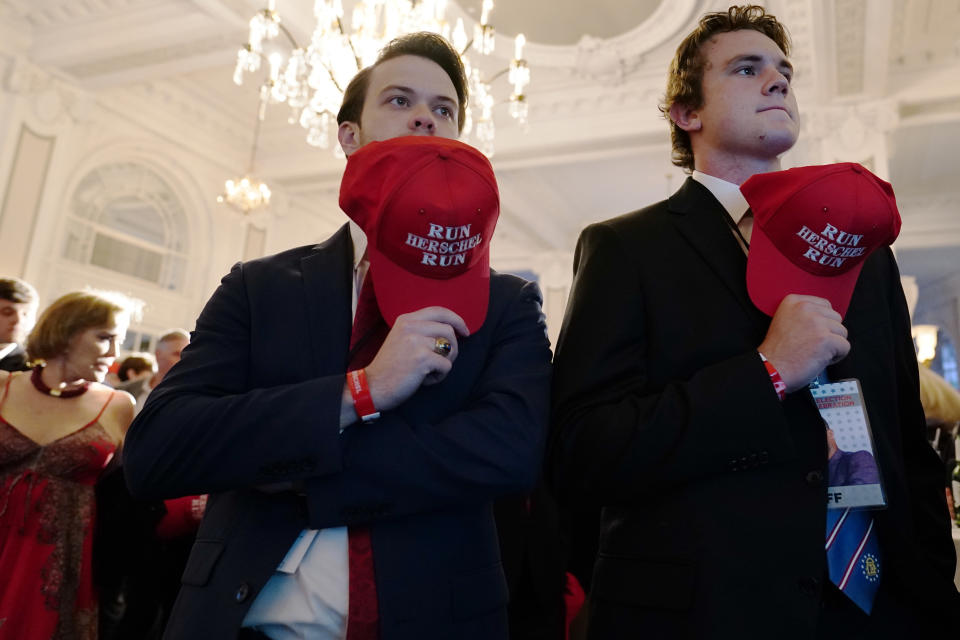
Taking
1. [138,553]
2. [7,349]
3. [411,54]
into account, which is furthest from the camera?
[7,349]

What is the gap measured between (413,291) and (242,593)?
A: 45cm

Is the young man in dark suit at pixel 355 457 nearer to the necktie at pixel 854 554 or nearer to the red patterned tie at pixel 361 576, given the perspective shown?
the red patterned tie at pixel 361 576

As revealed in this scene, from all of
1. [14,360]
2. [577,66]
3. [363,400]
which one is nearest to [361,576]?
[363,400]

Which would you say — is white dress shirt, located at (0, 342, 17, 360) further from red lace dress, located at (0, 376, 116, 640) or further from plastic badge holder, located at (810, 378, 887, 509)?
plastic badge holder, located at (810, 378, 887, 509)

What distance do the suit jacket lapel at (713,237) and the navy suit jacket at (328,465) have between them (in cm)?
36

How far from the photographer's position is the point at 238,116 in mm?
8523

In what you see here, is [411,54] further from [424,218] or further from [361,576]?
[361,576]

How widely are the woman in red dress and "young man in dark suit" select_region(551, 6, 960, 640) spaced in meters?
1.85

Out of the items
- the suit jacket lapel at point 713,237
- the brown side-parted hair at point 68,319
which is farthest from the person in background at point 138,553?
the suit jacket lapel at point 713,237

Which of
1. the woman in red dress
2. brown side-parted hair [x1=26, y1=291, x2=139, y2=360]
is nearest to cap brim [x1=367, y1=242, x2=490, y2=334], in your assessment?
the woman in red dress

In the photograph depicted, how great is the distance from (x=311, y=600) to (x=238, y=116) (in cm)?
868

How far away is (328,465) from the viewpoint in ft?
2.84

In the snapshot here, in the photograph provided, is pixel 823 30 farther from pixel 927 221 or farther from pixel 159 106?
pixel 159 106

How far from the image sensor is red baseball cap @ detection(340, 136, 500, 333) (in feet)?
2.95
